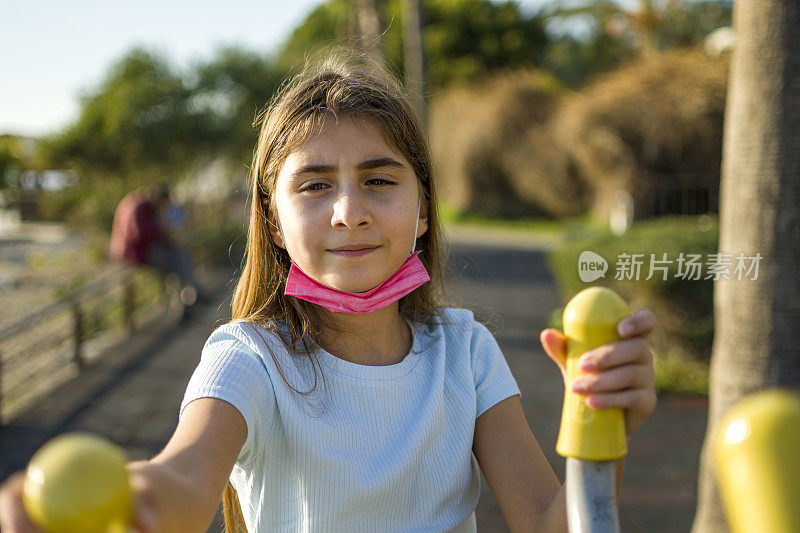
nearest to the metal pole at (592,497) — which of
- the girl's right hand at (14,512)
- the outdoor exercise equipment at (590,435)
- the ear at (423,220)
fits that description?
the outdoor exercise equipment at (590,435)

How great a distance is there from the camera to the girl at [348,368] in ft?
4.71

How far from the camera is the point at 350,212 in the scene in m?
1.45

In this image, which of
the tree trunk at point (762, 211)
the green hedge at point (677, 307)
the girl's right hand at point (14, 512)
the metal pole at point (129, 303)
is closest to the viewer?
the girl's right hand at point (14, 512)

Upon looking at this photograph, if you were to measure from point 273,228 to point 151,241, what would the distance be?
736cm

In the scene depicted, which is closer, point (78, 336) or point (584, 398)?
point (584, 398)

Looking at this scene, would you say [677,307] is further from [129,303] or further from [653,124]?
[653,124]

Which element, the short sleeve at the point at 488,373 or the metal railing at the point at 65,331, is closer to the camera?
the short sleeve at the point at 488,373

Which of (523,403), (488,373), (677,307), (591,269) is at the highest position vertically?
(488,373)

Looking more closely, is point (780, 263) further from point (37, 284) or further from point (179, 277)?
point (37, 284)

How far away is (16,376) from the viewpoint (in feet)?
23.9

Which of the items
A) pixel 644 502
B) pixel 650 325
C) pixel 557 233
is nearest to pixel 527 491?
pixel 650 325

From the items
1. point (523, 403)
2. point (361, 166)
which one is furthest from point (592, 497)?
point (523, 403)

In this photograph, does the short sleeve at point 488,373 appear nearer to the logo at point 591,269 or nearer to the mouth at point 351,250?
the mouth at point 351,250

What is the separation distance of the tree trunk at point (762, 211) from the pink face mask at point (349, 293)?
1.96m
